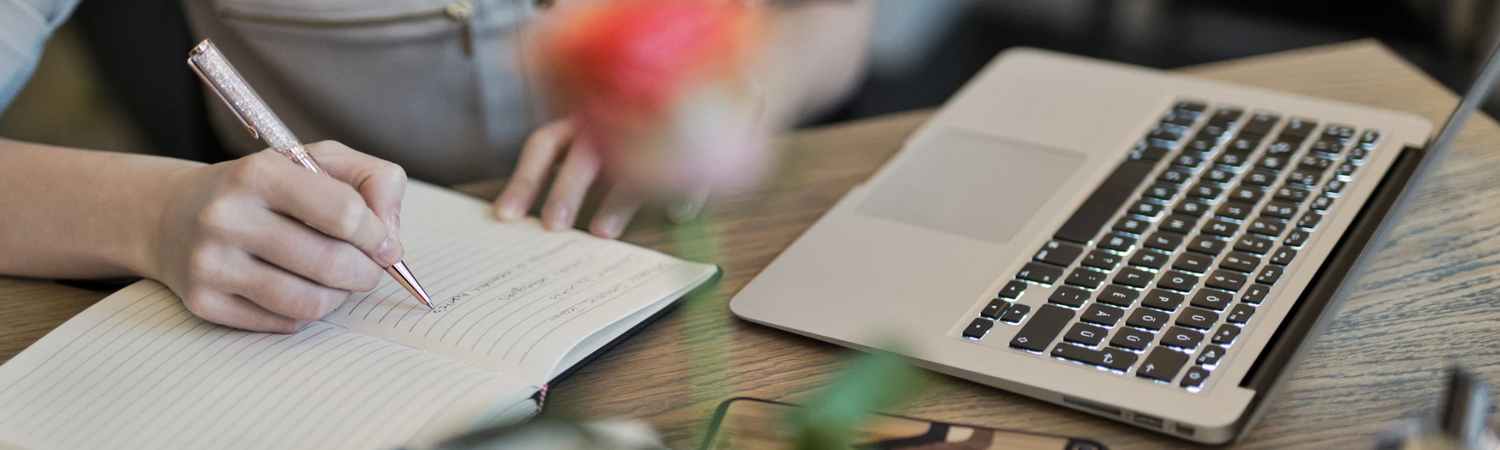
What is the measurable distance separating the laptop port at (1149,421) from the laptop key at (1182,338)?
0.04 metres

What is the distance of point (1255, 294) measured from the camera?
1.50 feet

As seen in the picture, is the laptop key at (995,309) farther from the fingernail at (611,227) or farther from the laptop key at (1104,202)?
the fingernail at (611,227)

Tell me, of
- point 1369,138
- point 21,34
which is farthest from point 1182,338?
point 21,34

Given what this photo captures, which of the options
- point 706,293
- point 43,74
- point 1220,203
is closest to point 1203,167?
point 1220,203

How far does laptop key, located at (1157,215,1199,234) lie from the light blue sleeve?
57 centimetres

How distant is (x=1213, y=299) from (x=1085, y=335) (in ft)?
0.19

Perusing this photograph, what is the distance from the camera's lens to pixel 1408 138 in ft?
1.94

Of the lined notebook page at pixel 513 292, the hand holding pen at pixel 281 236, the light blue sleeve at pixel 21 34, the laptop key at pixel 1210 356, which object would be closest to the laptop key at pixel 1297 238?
the laptop key at pixel 1210 356

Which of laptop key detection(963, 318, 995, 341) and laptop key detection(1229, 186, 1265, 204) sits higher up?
laptop key detection(963, 318, 995, 341)

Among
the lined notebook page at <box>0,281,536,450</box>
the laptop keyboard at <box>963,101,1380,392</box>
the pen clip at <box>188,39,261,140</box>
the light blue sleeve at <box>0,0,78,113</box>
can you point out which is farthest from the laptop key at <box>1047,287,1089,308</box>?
the light blue sleeve at <box>0,0,78,113</box>

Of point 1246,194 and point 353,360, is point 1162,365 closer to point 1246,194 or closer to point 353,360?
point 1246,194

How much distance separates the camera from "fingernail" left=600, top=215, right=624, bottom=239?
572mm

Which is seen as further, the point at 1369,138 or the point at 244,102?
the point at 1369,138

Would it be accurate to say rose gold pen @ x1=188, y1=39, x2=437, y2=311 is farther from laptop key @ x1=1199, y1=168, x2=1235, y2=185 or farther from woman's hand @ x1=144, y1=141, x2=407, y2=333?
laptop key @ x1=1199, y1=168, x2=1235, y2=185
